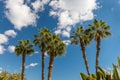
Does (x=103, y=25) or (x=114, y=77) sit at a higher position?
(x=103, y=25)

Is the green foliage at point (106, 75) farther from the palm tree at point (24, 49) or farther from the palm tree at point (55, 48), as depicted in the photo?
the palm tree at point (24, 49)

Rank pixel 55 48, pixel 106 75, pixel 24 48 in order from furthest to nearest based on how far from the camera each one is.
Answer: pixel 24 48 → pixel 55 48 → pixel 106 75

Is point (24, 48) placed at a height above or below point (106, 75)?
above

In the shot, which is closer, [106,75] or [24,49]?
[106,75]

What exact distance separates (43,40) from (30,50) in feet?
19.8

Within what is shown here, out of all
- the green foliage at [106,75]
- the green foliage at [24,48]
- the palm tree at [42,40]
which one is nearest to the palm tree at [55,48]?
the palm tree at [42,40]

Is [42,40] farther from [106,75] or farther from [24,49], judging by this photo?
[106,75]

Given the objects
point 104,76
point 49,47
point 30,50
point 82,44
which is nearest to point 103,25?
point 82,44

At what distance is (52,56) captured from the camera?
156 ft

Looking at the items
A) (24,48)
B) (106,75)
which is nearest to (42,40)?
(24,48)

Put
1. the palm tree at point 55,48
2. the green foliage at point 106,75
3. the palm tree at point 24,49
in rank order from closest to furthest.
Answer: the green foliage at point 106,75, the palm tree at point 55,48, the palm tree at point 24,49

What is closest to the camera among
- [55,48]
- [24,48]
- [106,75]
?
[106,75]

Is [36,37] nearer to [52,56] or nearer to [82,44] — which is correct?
[52,56]

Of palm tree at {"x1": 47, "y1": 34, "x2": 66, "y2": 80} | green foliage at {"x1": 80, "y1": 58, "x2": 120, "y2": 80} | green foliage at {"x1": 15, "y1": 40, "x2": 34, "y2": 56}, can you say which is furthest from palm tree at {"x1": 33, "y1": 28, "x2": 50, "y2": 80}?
green foliage at {"x1": 80, "y1": 58, "x2": 120, "y2": 80}
